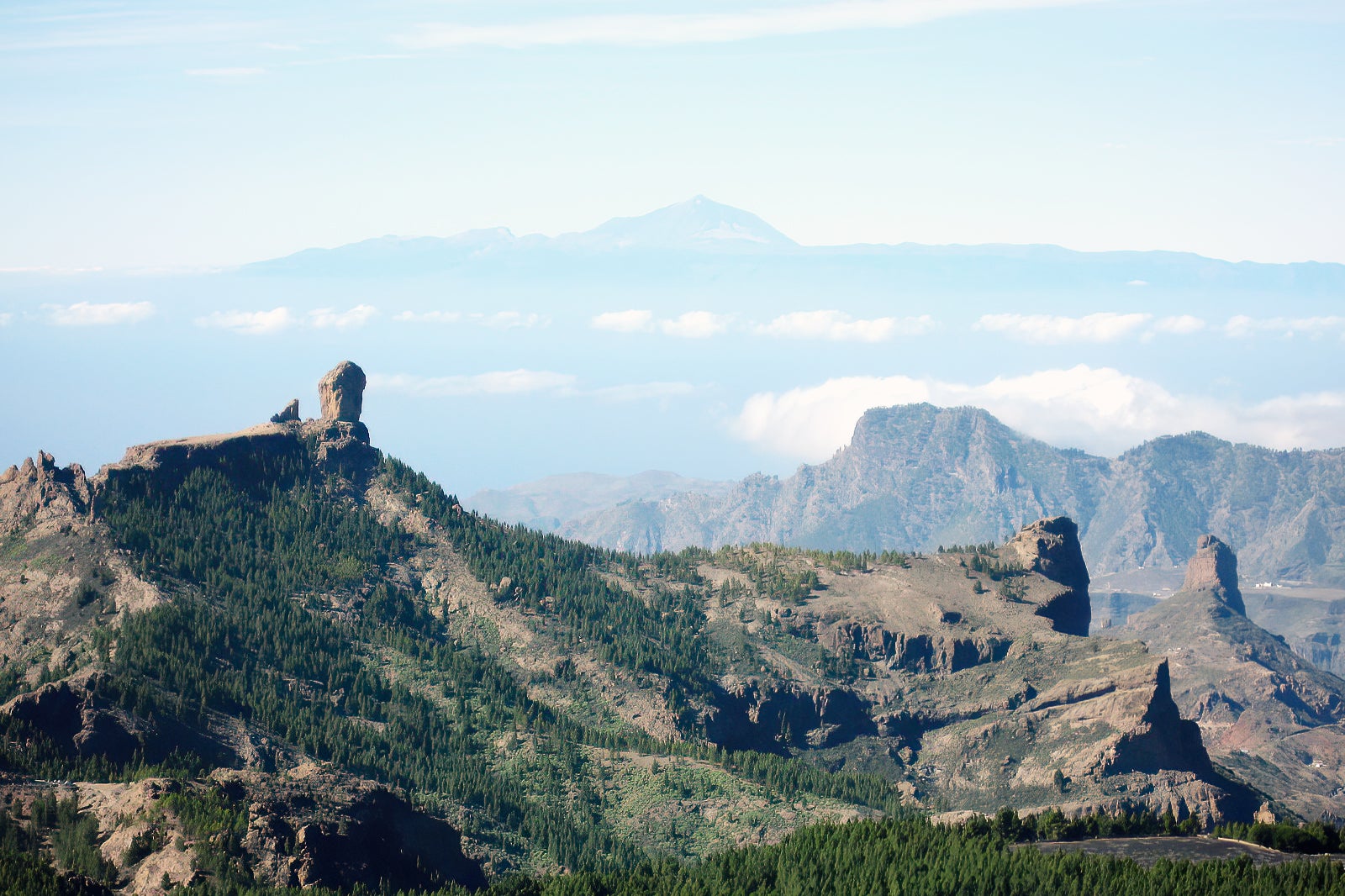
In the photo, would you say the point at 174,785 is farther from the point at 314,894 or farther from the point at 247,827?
the point at 314,894

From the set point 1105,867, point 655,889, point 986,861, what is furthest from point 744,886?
point 1105,867

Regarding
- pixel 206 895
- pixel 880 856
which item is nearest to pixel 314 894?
pixel 206 895

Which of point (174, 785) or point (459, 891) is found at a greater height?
point (174, 785)

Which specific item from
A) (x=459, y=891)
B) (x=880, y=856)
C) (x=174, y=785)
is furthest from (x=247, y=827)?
(x=880, y=856)

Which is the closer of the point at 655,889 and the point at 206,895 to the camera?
the point at 206,895

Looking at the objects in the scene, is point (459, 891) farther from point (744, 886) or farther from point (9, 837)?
point (9, 837)

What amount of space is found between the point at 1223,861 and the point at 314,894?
99.5 m

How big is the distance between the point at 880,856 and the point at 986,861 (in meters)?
13.1

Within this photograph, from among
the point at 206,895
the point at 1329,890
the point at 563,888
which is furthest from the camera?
the point at 563,888

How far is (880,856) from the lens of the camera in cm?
19625

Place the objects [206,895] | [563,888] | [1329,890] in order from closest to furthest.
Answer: [1329,890] < [206,895] < [563,888]

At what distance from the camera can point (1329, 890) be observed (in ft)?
552

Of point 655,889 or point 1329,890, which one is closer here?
point 1329,890

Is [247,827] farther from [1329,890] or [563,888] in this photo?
[1329,890]
